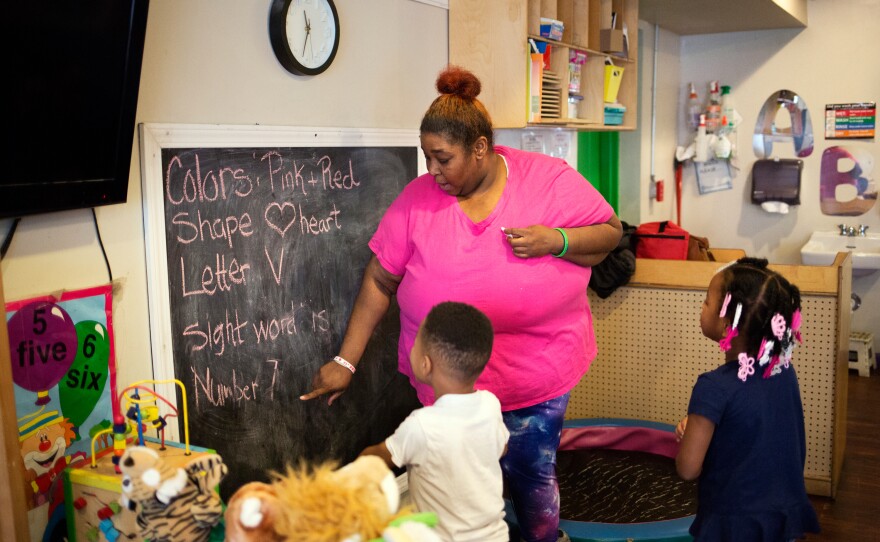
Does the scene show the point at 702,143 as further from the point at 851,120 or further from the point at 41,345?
the point at 41,345

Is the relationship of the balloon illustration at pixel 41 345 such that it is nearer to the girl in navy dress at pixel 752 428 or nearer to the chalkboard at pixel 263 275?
the chalkboard at pixel 263 275

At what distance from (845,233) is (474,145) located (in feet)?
13.5

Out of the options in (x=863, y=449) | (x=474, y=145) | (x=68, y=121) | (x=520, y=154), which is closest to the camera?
(x=68, y=121)

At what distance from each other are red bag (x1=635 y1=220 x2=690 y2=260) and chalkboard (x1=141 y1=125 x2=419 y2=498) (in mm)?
1416

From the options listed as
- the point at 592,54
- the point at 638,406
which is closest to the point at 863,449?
the point at 638,406

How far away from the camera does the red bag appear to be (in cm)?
379

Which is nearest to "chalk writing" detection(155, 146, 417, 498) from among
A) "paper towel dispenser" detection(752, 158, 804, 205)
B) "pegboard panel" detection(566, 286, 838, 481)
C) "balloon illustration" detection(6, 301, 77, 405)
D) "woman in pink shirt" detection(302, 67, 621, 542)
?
"woman in pink shirt" detection(302, 67, 621, 542)

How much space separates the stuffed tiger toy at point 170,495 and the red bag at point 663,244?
263 centimetres

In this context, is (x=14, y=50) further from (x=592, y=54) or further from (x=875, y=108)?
(x=875, y=108)

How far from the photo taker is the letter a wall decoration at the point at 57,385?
A: 176 centimetres

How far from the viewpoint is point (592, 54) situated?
3.73 m

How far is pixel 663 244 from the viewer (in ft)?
12.5

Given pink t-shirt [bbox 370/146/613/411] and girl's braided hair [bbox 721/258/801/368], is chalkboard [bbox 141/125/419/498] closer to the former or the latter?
pink t-shirt [bbox 370/146/613/411]

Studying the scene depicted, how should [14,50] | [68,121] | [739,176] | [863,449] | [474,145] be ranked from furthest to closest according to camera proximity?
1. [739,176]
2. [863,449]
3. [474,145]
4. [68,121]
5. [14,50]
